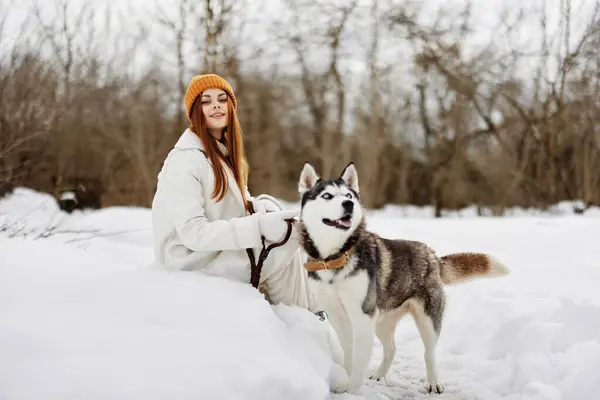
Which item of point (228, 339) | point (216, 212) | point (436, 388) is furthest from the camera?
point (436, 388)

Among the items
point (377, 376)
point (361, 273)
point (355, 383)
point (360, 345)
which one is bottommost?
point (377, 376)

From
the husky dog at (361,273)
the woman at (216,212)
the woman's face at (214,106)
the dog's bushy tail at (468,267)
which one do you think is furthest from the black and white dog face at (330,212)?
the dog's bushy tail at (468,267)

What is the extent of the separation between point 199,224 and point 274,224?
0.46 m

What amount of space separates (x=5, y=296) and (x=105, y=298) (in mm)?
422

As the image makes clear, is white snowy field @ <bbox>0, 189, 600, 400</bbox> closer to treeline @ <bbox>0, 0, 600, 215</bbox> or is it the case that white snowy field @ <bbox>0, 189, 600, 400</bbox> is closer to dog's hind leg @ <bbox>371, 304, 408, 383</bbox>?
dog's hind leg @ <bbox>371, 304, 408, 383</bbox>

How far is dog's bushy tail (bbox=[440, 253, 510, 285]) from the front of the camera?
374 cm

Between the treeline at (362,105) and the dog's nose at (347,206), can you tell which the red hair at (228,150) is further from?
the treeline at (362,105)

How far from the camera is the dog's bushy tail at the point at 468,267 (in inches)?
Result: 147

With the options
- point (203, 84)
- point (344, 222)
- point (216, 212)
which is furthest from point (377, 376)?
point (203, 84)

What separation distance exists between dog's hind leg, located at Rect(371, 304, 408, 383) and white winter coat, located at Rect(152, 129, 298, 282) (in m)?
1.00

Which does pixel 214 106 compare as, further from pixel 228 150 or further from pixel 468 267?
pixel 468 267

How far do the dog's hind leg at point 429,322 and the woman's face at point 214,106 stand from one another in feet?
6.19

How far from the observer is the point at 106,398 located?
5.77 ft

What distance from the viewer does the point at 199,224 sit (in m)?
2.97
